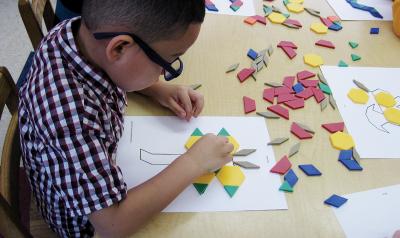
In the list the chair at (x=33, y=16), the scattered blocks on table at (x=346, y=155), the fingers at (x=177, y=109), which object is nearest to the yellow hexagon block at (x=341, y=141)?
the scattered blocks on table at (x=346, y=155)

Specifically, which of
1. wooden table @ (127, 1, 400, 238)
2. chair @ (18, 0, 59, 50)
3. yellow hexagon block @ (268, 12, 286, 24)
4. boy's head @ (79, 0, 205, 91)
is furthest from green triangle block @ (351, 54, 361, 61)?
chair @ (18, 0, 59, 50)

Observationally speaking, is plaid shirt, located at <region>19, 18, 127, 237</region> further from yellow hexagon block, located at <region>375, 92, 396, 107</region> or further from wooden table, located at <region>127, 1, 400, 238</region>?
yellow hexagon block, located at <region>375, 92, 396, 107</region>

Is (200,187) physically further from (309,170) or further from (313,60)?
(313,60)

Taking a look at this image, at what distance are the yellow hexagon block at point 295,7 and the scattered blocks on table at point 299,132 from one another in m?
0.51

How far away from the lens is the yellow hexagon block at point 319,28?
40.8 inches

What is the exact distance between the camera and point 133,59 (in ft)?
1.93

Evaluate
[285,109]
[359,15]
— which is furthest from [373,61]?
[285,109]

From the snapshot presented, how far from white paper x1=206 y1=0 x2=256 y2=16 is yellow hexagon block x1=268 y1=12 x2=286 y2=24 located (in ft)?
0.18

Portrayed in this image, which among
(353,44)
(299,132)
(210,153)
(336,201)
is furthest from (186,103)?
(353,44)

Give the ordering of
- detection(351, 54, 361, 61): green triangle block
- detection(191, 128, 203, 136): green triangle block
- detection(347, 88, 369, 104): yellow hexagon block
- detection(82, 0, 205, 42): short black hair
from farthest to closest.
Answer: detection(351, 54, 361, 61): green triangle block, detection(347, 88, 369, 104): yellow hexagon block, detection(191, 128, 203, 136): green triangle block, detection(82, 0, 205, 42): short black hair

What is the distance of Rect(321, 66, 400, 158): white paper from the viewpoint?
0.74m

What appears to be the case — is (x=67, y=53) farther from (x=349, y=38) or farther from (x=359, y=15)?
(x=359, y=15)

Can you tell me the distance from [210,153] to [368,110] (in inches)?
16.7

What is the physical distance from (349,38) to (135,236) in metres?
0.84
